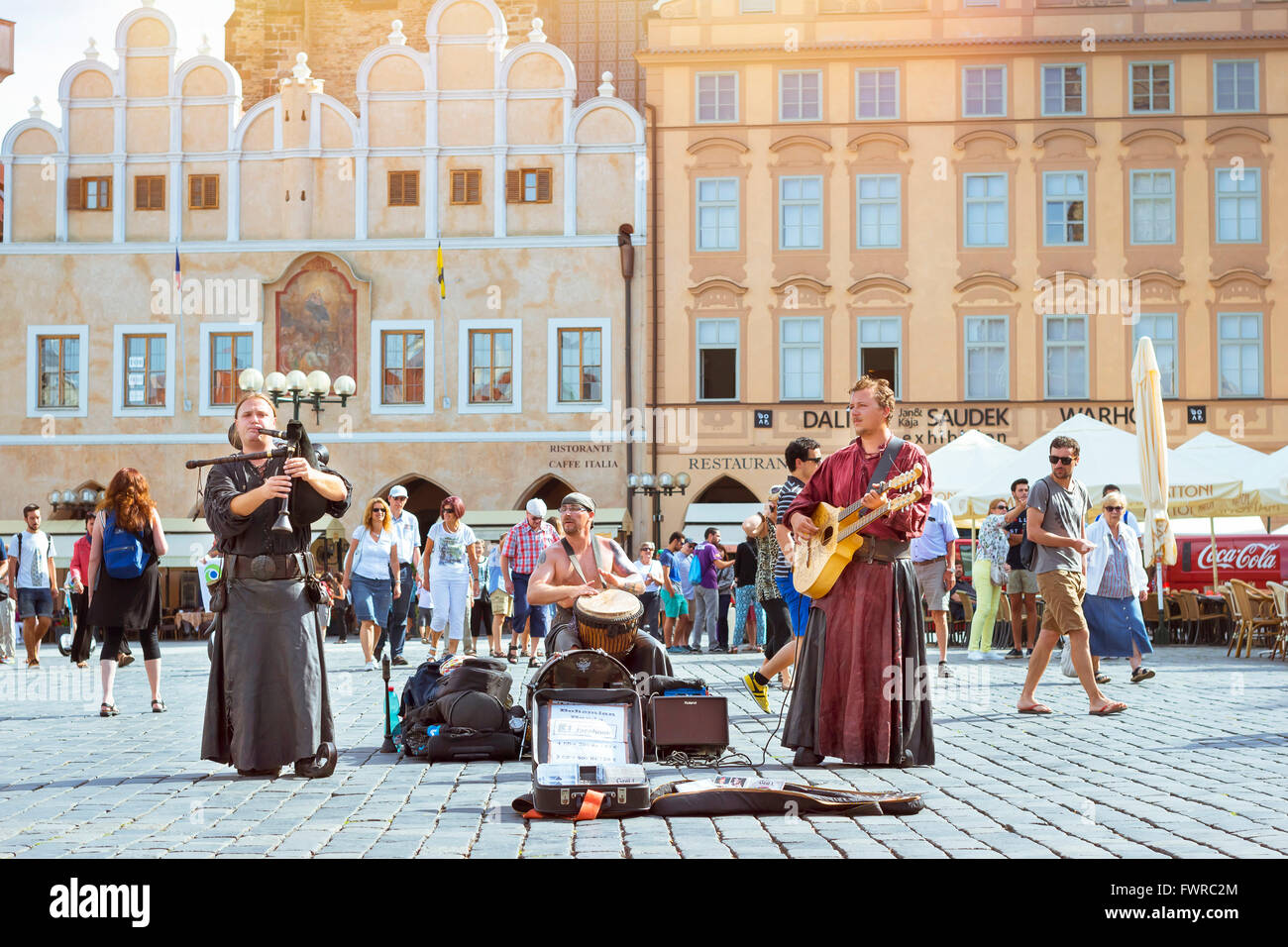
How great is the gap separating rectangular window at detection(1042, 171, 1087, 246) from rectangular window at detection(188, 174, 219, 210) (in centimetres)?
1754

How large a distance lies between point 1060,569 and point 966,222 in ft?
82.5

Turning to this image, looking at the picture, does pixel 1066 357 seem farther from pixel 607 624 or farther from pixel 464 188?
pixel 607 624

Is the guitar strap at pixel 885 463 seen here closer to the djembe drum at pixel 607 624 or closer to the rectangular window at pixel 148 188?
the djembe drum at pixel 607 624

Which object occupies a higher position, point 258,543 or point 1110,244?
point 1110,244

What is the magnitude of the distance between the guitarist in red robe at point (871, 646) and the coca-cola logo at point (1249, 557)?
17028mm

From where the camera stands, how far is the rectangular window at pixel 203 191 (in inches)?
1398

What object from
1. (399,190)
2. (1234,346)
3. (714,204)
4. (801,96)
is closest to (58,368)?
(399,190)

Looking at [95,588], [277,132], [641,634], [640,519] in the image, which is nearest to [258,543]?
[641,634]

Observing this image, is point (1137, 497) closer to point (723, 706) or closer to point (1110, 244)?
point (723, 706)

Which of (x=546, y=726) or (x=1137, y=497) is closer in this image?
(x=546, y=726)

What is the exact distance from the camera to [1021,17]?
35.2 metres

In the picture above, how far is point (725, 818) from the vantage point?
20.8ft
